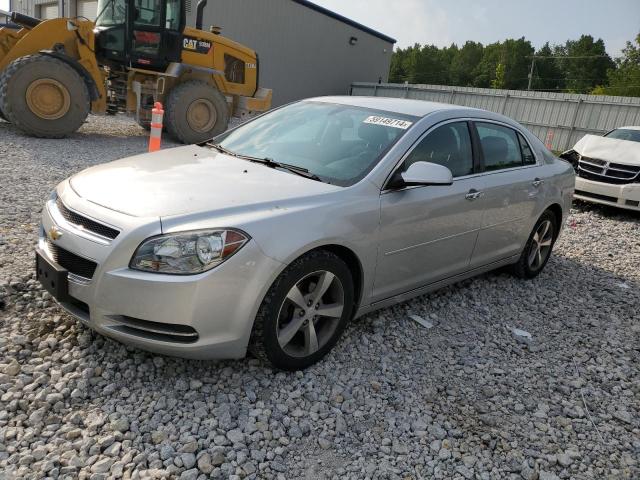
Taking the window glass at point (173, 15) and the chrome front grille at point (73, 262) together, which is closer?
the chrome front grille at point (73, 262)

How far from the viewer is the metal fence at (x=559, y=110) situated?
→ 19828mm

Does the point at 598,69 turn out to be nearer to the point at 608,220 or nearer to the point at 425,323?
the point at 608,220

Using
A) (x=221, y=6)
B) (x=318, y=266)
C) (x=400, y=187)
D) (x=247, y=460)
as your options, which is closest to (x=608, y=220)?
(x=400, y=187)

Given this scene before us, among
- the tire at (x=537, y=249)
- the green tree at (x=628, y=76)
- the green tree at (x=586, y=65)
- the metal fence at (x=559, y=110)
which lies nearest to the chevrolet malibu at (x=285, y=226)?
the tire at (x=537, y=249)

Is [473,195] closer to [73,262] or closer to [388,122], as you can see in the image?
[388,122]

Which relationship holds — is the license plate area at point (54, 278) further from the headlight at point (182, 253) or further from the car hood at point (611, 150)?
the car hood at point (611, 150)

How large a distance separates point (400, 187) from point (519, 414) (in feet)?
5.06

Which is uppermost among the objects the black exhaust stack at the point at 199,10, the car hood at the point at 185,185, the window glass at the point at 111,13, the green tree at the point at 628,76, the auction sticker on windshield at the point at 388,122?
the green tree at the point at 628,76

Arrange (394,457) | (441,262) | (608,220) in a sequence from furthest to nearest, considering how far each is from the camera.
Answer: (608,220) < (441,262) < (394,457)

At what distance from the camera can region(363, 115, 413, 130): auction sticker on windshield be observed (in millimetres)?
3782

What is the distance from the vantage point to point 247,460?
2.48 metres

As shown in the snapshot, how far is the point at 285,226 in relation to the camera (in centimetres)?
284

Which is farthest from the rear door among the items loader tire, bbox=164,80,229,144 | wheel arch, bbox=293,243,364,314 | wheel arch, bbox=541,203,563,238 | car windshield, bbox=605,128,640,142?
loader tire, bbox=164,80,229,144

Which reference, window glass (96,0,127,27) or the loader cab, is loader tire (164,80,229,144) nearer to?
the loader cab
